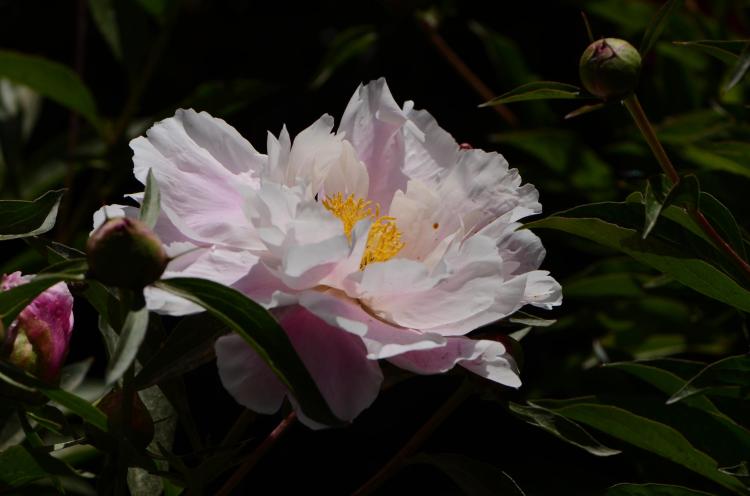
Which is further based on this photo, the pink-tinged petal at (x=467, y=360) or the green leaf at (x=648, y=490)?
the green leaf at (x=648, y=490)

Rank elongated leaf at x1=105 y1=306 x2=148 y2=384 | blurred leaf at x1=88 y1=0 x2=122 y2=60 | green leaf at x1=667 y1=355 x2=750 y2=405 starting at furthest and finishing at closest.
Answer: blurred leaf at x1=88 y1=0 x2=122 y2=60, green leaf at x1=667 y1=355 x2=750 y2=405, elongated leaf at x1=105 y1=306 x2=148 y2=384

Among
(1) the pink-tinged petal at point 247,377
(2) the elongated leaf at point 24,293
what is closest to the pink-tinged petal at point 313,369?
(1) the pink-tinged petal at point 247,377

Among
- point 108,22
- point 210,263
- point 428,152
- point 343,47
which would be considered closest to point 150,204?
point 210,263

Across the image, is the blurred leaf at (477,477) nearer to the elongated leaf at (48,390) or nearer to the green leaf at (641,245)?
the green leaf at (641,245)

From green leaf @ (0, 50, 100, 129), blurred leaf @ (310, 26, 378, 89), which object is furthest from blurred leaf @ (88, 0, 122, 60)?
Result: blurred leaf @ (310, 26, 378, 89)

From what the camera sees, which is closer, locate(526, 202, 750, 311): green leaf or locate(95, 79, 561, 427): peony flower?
locate(95, 79, 561, 427): peony flower

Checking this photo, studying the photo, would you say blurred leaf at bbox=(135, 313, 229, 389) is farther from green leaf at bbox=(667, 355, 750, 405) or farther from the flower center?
green leaf at bbox=(667, 355, 750, 405)

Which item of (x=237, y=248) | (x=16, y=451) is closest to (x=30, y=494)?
(x=16, y=451)
